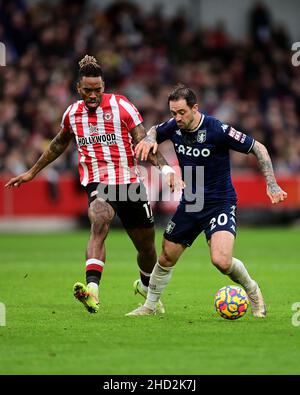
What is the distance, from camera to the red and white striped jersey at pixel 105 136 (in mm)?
9766

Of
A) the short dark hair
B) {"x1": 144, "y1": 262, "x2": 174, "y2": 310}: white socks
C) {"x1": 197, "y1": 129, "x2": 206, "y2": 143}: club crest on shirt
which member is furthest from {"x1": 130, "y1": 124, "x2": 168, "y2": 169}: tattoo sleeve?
{"x1": 144, "y1": 262, "x2": 174, "y2": 310}: white socks

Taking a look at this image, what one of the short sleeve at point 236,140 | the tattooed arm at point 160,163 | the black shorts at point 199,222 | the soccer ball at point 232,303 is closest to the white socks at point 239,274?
the soccer ball at point 232,303

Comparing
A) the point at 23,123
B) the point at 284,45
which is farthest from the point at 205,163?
the point at 284,45

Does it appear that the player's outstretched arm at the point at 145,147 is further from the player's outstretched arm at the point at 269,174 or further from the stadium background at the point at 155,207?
the stadium background at the point at 155,207

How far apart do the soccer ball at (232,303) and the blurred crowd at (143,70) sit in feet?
43.3

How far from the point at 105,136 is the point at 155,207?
43.6ft

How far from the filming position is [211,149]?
919 centimetres

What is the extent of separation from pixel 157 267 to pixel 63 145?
5.56ft

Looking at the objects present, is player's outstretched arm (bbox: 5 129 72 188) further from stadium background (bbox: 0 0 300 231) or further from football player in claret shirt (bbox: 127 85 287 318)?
stadium background (bbox: 0 0 300 231)

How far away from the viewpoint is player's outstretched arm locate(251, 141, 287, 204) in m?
8.83

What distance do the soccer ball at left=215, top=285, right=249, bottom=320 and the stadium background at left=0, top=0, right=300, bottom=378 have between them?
11 centimetres

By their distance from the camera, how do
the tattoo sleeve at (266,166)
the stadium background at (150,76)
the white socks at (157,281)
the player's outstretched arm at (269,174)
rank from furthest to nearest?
1. the stadium background at (150,76)
2. the white socks at (157,281)
3. the tattoo sleeve at (266,166)
4. the player's outstretched arm at (269,174)

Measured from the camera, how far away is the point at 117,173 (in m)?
9.74

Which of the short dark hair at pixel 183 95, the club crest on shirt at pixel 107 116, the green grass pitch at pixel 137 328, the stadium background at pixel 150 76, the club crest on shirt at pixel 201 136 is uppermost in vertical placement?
the stadium background at pixel 150 76
